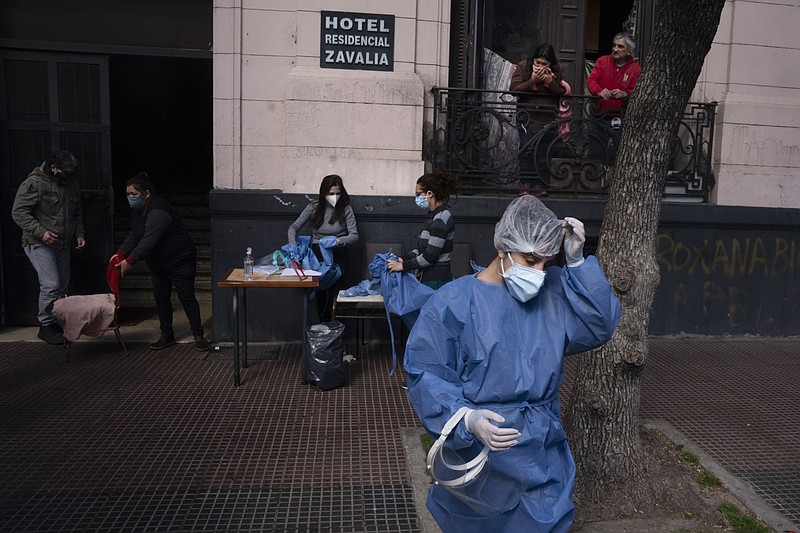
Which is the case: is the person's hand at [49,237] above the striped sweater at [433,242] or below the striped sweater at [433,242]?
below

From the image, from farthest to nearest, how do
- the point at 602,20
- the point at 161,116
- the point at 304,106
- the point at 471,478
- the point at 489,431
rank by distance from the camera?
1. the point at 161,116
2. the point at 602,20
3. the point at 304,106
4. the point at 471,478
5. the point at 489,431

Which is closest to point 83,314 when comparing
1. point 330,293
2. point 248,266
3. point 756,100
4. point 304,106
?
point 248,266

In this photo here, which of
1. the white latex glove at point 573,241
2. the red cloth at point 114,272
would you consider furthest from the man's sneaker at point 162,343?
the white latex glove at point 573,241

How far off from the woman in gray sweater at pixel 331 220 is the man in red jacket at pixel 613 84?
3.05 metres

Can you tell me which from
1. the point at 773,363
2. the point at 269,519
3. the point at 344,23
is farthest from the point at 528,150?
the point at 269,519

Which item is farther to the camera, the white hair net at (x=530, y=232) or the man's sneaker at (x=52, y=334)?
the man's sneaker at (x=52, y=334)

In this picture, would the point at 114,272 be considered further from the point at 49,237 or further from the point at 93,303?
the point at 49,237

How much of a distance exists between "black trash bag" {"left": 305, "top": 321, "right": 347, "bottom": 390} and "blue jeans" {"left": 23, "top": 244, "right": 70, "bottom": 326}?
2.96 m

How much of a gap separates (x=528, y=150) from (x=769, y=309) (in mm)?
3422

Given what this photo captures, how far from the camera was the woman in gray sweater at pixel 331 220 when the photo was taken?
6.71 meters

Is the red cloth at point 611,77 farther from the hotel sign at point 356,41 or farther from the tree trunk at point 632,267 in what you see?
the tree trunk at point 632,267

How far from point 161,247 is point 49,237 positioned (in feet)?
3.90

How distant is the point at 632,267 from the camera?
13.2 ft

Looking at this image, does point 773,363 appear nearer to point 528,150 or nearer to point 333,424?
point 528,150
